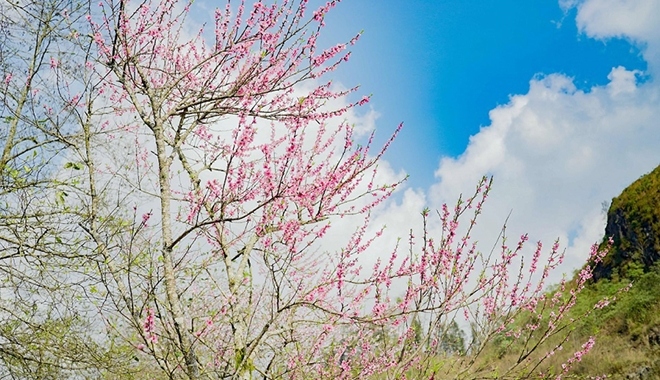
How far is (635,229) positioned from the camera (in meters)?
19.2

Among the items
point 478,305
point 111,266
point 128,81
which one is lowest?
point 478,305

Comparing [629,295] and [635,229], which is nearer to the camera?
[629,295]

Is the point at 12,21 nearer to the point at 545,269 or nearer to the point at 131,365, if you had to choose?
the point at 131,365

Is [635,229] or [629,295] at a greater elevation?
[635,229]

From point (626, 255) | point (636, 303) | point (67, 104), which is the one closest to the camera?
point (67, 104)

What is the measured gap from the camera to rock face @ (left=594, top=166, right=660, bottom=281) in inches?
715

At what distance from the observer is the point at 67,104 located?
232 inches

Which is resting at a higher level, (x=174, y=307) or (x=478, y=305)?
(x=174, y=307)

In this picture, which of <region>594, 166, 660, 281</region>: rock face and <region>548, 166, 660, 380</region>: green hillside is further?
<region>594, 166, 660, 281</region>: rock face

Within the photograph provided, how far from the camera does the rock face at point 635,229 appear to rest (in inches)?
715

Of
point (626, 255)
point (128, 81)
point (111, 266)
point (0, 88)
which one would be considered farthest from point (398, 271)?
point (626, 255)

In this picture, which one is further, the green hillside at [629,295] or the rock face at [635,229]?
the rock face at [635,229]

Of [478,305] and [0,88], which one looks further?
[0,88]

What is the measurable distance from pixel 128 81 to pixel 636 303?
54.3 feet
